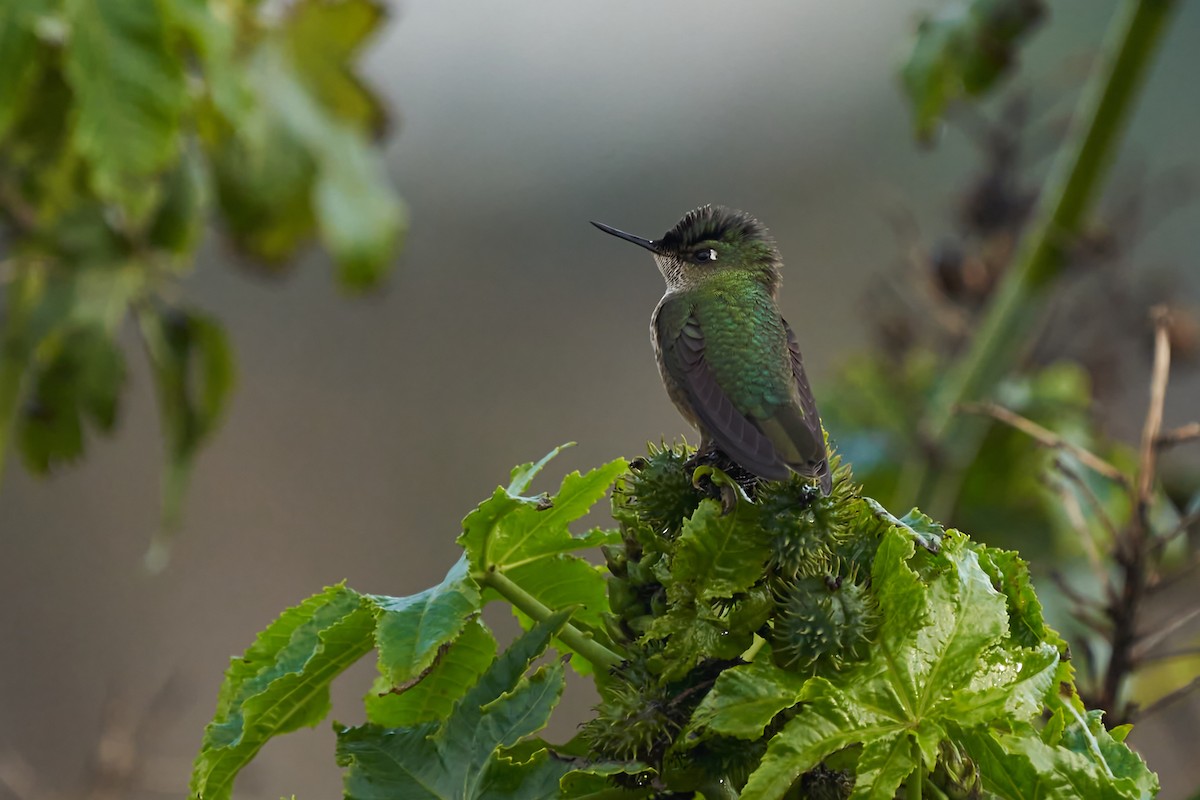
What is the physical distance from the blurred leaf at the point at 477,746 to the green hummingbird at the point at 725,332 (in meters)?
0.36

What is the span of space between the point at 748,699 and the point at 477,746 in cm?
23

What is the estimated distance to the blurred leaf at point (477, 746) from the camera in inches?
40.4

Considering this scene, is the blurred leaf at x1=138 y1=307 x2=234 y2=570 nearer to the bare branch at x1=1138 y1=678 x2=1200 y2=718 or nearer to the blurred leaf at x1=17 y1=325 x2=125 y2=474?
the blurred leaf at x1=17 y1=325 x2=125 y2=474

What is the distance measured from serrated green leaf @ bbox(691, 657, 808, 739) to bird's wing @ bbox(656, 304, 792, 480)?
216 mm

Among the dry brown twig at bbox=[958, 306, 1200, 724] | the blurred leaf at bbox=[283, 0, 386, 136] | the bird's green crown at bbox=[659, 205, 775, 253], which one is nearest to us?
the dry brown twig at bbox=[958, 306, 1200, 724]

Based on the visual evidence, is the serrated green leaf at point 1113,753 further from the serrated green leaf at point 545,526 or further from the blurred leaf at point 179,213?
the blurred leaf at point 179,213

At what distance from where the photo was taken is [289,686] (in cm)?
108

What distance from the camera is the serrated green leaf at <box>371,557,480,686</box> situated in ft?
3.29

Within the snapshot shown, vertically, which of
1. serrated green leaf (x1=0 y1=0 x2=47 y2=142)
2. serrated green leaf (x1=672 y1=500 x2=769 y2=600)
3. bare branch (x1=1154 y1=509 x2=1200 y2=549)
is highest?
serrated green leaf (x1=0 y1=0 x2=47 y2=142)

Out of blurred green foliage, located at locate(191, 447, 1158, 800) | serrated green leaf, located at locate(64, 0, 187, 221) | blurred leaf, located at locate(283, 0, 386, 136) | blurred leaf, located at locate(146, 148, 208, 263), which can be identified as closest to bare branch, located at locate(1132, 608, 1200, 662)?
blurred green foliage, located at locate(191, 447, 1158, 800)

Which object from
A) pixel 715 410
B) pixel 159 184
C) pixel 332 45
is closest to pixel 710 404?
pixel 715 410

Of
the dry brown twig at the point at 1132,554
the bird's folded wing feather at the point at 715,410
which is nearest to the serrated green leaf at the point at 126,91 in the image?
the bird's folded wing feather at the point at 715,410

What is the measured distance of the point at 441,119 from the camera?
7.57 meters

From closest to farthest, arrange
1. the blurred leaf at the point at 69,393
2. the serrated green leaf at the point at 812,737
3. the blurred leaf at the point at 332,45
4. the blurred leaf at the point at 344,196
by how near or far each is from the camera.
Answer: the serrated green leaf at the point at 812,737, the blurred leaf at the point at 69,393, the blurred leaf at the point at 344,196, the blurred leaf at the point at 332,45
